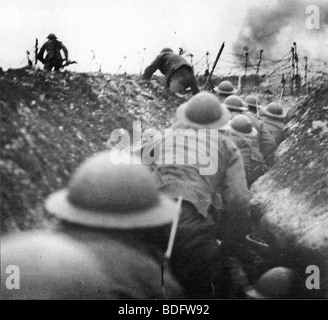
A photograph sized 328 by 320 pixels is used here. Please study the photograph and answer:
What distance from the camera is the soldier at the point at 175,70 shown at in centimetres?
647

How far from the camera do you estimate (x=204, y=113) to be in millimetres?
5676

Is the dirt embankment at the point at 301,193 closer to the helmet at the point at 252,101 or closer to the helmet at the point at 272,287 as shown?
the helmet at the point at 272,287

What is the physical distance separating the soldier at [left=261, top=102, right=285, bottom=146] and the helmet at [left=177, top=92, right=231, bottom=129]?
3.01 ft

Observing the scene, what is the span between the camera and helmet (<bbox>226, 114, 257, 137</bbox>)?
6.27 m

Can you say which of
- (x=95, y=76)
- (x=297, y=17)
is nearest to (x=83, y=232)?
(x=95, y=76)

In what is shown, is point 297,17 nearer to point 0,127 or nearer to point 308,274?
point 308,274

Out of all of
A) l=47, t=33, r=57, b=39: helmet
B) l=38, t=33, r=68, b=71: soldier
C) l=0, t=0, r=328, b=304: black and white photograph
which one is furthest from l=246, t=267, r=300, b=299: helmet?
l=47, t=33, r=57, b=39: helmet

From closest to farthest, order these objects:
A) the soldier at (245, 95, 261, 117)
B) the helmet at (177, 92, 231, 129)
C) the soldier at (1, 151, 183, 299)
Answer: the soldier at (1, 151, 183, 299)
the helmet at (177, 92, 231, 129)
the soldier at (245, 95, 261, 117)

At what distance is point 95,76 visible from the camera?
6.51 meters

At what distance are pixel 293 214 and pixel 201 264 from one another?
3.97 feet

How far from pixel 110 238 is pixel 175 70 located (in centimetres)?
202

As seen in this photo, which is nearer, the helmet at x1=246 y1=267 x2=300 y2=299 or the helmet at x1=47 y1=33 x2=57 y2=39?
the helmet at x1=246 y1=267 x2=300 y2=299

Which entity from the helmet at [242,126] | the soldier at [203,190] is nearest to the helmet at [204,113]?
the soldier at [203,190]

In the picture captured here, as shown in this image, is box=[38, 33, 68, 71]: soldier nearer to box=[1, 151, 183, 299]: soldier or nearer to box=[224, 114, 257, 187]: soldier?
box=[1, 151, 183, 299]: soldier
